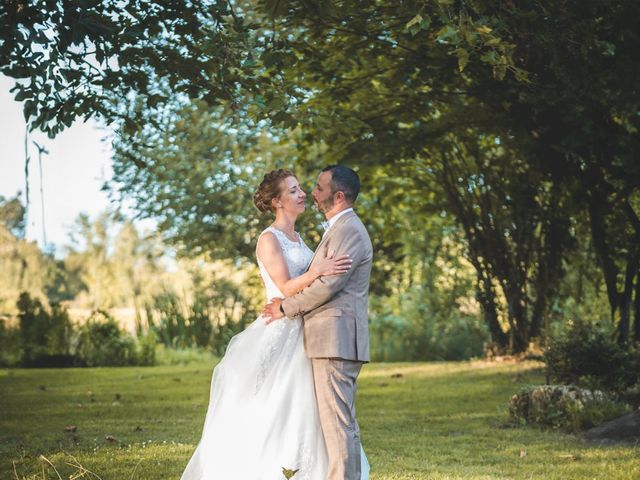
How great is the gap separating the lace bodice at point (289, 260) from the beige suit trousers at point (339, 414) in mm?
553

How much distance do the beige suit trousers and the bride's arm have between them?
443mm

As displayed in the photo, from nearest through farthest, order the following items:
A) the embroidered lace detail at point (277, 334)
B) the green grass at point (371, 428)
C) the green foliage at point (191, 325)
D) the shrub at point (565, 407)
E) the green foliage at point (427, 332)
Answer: the embroidered lace detail at point (277, 334)
the green grass at point (371, 428)
the shrub at point (565, 407)
the green foliage at point (427, 332)
the green foliage at point (191, 325)

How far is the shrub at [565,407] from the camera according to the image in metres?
8.16

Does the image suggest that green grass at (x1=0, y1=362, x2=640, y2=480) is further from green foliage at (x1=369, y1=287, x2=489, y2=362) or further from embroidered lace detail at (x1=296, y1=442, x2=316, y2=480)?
green foliage at (x1=369, y1=287, x2=489, y2=362)

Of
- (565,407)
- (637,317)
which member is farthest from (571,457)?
(637,317)

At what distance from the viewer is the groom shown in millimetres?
4609

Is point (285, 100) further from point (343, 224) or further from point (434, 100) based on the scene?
point (434, 100)

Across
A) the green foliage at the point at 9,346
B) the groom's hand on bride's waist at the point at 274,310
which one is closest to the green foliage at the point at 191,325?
the green foliage at the point at 9,346

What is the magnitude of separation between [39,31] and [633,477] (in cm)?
495

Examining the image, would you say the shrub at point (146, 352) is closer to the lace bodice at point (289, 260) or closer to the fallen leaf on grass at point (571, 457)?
the fallen leaf on grass at point (571, 457)

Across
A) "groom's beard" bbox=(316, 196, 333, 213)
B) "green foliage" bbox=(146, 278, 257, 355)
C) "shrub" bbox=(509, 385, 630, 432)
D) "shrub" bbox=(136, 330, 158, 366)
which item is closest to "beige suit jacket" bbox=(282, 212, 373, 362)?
"groom's beard" bbox=(316, 196, 333, 213)

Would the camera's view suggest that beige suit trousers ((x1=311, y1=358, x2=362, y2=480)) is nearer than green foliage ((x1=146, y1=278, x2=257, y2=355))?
Yes

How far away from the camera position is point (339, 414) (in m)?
4.66

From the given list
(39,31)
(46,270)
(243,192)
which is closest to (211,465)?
(39,31)
